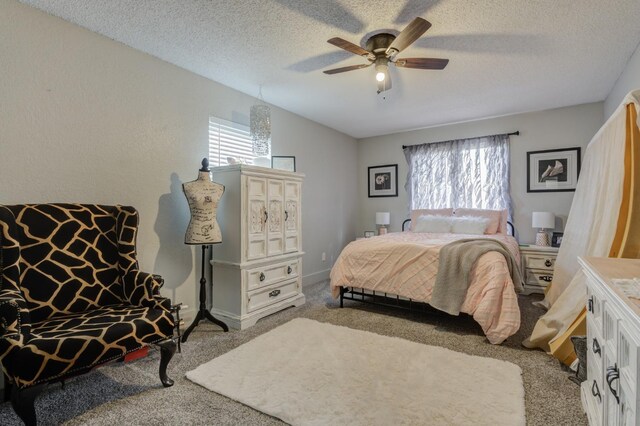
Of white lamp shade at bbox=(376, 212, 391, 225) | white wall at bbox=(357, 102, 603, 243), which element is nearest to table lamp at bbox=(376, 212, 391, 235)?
Answer: white lamp shade at bbox=(376, 212, 391, 225)

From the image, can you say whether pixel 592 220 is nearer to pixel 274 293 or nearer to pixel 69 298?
pixel 274 293

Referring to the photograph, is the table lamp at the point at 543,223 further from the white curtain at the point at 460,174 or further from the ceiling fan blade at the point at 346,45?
the ceiling fan blade at the point at 346,45

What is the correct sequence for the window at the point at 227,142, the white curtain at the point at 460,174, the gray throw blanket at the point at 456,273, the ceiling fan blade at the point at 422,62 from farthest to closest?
the white curtain at the point at 460,174 → the window at the point at 227,142 → the gray throw blanket at the point at 456,273 → the ceiling fan blade at the point at 422,62

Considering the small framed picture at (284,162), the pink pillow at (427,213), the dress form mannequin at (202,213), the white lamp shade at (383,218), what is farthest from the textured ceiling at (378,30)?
the white lamp shade at (383,218)

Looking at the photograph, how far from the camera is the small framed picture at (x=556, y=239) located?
427 centimetres

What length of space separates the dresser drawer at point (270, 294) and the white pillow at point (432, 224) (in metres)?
2.22

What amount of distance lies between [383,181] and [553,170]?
2.58 meters

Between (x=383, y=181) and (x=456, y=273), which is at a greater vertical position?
(x=383, y=181)

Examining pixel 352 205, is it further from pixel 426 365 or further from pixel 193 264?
pixel 426 365

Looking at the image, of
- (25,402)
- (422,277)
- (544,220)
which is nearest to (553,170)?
(544,220)

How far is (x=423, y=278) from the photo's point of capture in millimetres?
3043

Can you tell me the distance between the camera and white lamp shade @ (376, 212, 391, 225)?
218 inches

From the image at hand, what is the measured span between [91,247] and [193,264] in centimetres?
109

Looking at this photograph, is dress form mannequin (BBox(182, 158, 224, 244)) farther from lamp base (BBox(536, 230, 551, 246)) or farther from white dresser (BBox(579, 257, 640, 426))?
lamp base (BBox(536, 230, 551, 246))
